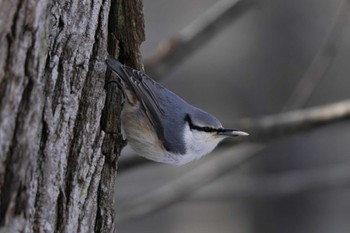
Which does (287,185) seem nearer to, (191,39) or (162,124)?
(191,39)

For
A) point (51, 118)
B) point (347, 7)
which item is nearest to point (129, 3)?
point (51, 118)

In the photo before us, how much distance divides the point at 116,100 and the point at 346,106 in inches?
42.9

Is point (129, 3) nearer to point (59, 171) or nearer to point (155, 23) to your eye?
point (59, 171)

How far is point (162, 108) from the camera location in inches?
110

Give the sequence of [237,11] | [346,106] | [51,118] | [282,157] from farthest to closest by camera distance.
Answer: [282,157] < [237,11] < [346,106] < [51,118]

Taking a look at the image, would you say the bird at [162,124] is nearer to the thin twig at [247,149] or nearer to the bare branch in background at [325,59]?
the thin twig at [247,149]

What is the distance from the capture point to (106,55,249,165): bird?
8.86 ft

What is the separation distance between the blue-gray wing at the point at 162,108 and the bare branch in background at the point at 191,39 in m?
0.66

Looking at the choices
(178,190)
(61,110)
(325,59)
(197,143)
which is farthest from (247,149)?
(61,110)

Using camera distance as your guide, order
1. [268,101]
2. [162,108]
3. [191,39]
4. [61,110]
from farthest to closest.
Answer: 1. [268,101]
2. [191,39]
3. [162,108]
4. [61,110]

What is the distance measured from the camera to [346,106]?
313cm

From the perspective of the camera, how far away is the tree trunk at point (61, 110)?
1.75m

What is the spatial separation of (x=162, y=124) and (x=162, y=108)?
2.4 inches

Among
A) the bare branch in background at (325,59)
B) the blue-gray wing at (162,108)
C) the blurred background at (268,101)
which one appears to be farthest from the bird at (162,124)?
the blurred background at (268,101)
